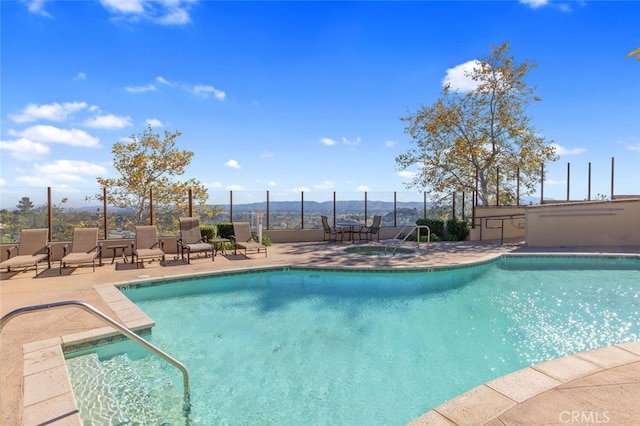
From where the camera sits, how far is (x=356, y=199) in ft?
46.2

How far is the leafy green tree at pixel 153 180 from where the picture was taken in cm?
1159

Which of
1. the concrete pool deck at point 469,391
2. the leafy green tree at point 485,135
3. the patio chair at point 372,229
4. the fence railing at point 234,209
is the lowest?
the concrete pool deck at point 469,391

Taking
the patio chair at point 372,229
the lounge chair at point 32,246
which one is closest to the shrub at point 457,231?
the patio chair at point 372,229

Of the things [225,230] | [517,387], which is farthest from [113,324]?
[225,230]

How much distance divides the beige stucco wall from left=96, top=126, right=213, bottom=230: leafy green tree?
11.4 m

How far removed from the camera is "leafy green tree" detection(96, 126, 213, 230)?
11594 millimetres

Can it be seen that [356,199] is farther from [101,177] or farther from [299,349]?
[299,349]

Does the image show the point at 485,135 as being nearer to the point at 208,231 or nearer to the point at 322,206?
the point at 322,206

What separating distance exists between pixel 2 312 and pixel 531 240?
542 inches

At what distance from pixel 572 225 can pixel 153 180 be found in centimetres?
1473

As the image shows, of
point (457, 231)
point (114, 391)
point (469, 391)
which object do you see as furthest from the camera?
point (457, 231)

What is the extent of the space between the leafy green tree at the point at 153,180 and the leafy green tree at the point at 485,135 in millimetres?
10177

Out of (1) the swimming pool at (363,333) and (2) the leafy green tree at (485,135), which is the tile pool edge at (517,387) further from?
(2) the leafy green tree at (485,135)

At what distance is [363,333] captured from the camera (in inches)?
192
